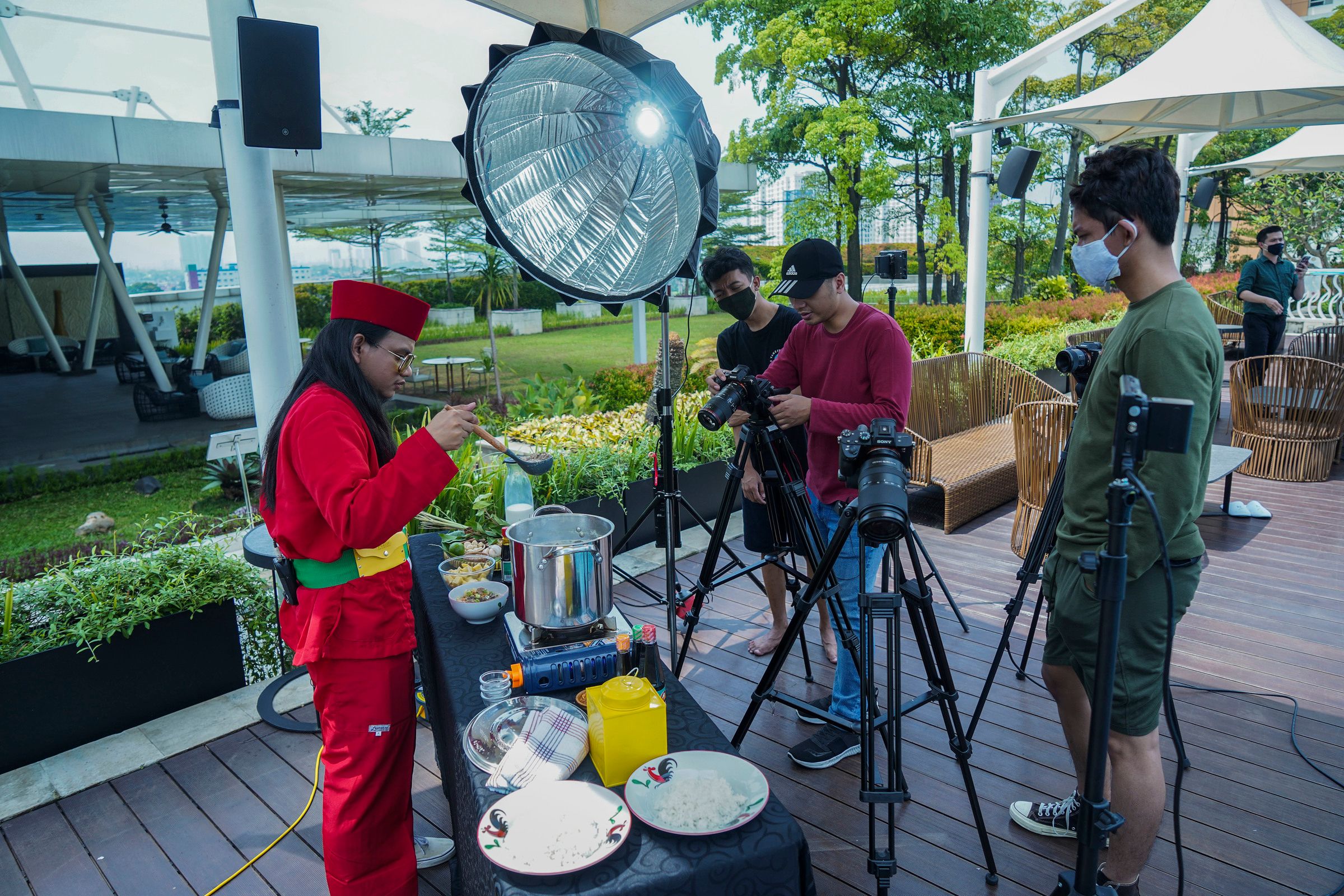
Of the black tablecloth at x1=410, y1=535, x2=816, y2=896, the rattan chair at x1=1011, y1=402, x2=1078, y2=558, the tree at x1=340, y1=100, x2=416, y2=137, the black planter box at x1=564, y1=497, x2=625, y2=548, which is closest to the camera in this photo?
the black tablecloth at x1=410, y1=535, x2=816, y2=896

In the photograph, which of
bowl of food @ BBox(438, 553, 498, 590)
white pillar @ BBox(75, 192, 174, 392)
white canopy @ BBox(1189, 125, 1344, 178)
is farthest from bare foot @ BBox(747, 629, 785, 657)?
white pillar @ BBox(75, 192, 174, 392)

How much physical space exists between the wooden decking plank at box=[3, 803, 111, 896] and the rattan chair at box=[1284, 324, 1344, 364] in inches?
324

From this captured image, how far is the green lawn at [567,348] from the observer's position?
16.0m

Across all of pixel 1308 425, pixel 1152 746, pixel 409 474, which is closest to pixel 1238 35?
pixel 1308 425

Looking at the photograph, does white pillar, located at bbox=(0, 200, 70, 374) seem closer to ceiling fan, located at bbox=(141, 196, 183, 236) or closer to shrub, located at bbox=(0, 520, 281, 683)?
ceiling fan, located at bbox=(141, 196, 183, 236)

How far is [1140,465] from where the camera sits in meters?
1.57

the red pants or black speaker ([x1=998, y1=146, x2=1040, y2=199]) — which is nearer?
the red pants

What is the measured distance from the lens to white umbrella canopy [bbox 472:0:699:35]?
2.70 metres

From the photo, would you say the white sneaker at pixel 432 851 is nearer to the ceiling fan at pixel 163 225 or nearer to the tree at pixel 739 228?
the ceiling fan at pixel 163 225

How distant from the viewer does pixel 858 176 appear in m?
17.0

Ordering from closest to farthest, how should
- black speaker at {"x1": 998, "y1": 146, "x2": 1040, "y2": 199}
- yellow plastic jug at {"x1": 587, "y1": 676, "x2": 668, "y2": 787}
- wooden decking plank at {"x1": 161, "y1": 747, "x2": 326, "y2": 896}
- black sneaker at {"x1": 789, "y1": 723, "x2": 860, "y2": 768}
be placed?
yellow plastic jug at {"x1": 587, "y1": 676, "x2": 668, "y2": 787} → wooden decking plank at {"x1": 161, "y1": 747, "x2": 326, "y2": 896} → black sneaker at {"x1": 789, "y1": 723, "x2": 860, "y2": 768} → black speaker at {"x1": 998, "y1": 146, "x2": 1040, "y2": 199}

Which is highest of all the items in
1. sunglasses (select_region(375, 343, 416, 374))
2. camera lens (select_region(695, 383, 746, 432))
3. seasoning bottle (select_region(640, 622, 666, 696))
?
sunglasses (select_region(375, 343, 416, 374))

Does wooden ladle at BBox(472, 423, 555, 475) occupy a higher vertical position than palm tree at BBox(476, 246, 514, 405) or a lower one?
lower

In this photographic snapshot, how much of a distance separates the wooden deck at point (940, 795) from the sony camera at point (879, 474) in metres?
1.16
